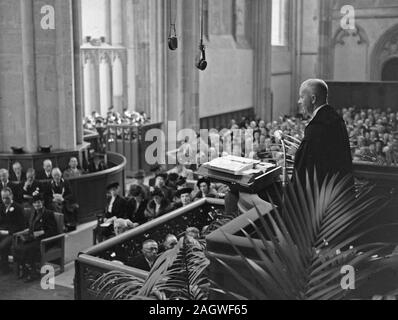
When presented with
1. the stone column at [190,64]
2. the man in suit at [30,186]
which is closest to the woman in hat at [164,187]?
the man in suit at [30,186]

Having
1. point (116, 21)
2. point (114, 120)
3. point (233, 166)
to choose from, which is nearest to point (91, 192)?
point (114, 120)

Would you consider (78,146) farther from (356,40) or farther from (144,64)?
(356,40)

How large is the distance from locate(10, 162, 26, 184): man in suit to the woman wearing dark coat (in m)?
2.33

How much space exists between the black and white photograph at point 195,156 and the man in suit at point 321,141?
0.04 feet

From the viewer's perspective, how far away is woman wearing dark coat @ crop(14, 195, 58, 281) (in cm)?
868

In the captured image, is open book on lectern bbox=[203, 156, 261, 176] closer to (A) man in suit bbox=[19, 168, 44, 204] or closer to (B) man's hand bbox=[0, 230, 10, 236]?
(B) man's hand bbox=[0, 230, 10, 236]

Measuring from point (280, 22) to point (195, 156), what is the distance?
1776cm

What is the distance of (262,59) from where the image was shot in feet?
84.5

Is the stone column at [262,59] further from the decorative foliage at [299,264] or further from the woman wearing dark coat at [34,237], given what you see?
the decorative foliage at [299,264]

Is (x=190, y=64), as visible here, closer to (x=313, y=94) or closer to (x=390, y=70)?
(x=313, y=94)

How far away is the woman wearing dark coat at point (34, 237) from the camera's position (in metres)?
8.68

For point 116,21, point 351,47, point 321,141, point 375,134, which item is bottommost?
point 375,134

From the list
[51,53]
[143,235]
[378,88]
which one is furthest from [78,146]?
[378,88]

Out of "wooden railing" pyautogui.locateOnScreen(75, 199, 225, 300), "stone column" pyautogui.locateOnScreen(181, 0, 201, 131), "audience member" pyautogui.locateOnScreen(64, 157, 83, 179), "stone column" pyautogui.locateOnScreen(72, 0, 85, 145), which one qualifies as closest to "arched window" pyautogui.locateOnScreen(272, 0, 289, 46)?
"stone column" pyautogui.locateOnScreen(181, 0, 201, 131)
